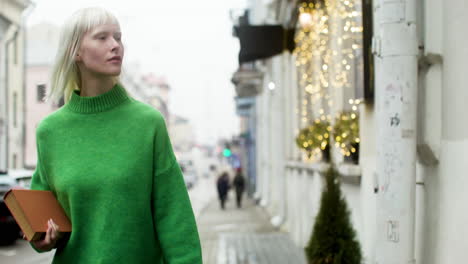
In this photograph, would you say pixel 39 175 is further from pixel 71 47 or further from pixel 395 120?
pixel 395 120

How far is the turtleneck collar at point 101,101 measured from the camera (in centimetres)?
263

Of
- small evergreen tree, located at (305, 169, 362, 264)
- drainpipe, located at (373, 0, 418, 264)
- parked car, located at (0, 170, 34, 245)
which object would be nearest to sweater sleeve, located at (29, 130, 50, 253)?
drainpipe, located at (373, 0, 418, 264)

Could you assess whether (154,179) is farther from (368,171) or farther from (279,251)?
(279,251)

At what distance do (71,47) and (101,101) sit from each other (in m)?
0.21

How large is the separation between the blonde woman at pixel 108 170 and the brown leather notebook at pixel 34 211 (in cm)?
3

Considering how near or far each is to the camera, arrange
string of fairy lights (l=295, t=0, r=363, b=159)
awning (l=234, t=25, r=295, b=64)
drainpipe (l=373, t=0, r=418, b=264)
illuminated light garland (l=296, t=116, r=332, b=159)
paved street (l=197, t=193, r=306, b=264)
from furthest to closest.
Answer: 1. awning (l=234, t=25, r=295, b=64)
2. paved street (l=197, t=193, r=306, b=264)
3. illuminated light garland (l=296, t=116, r=332, b=159)
4. string of fairy lights (l=295, t=0, r=363, b=159)
5. drainpipe (l=373, t=0, r=418, b=264)

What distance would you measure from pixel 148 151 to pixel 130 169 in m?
0.09

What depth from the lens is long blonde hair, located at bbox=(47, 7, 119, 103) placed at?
8.46 ft

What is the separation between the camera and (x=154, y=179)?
8.40 feet

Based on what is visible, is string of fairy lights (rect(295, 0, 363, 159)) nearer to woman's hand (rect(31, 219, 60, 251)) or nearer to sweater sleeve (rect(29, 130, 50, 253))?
sweater sleeve (rect(29, 130, 50, 253))

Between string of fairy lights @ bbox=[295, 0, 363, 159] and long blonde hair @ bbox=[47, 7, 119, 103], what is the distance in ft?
19.2

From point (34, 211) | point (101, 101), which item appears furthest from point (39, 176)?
point (101, 101)

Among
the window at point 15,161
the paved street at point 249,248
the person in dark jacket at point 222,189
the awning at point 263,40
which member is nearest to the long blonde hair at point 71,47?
the paved street at point 249,248

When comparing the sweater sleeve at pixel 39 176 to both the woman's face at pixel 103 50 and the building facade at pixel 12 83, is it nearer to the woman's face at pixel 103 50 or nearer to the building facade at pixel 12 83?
the woman's face at pixel 103 50
